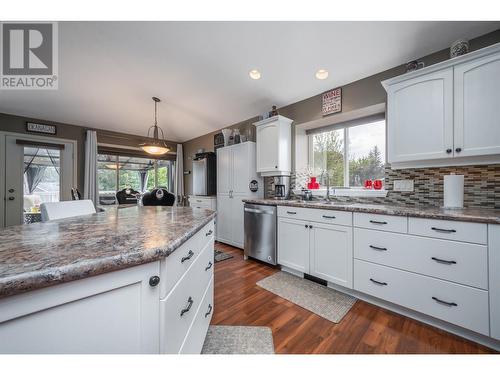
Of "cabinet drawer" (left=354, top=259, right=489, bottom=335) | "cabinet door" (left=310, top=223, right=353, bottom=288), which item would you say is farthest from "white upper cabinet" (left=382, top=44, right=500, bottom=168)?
"cabinet drawer" (left=354, top=259, right=489, bottom=335)

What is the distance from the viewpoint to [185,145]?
18.2 feet

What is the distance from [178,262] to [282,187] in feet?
7.65

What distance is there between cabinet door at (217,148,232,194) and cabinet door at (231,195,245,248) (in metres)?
0.31

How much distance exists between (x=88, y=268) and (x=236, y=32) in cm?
245

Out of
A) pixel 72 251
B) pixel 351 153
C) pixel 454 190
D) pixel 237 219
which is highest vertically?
pixel 351 153

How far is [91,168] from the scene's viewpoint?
163 inches

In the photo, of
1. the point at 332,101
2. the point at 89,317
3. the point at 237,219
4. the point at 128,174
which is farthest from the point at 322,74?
the point at 128,174

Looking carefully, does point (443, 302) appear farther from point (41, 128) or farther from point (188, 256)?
point (41, 128)

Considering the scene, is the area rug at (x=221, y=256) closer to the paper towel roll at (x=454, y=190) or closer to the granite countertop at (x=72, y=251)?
the granite countertop at (x=72, y=251)

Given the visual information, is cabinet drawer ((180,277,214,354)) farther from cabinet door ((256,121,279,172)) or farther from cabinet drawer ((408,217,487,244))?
cabinet door ((256,121,279,172))

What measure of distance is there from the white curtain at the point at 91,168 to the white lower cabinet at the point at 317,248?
13.1 feet

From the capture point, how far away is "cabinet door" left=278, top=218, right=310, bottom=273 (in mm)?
2271
